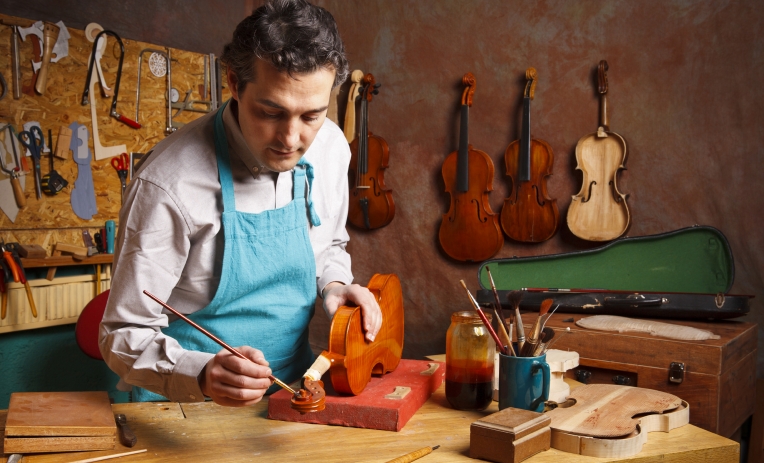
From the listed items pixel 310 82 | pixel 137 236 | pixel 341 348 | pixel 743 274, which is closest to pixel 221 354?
pixel 341 348

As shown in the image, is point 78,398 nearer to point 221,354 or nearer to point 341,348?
point 221,354

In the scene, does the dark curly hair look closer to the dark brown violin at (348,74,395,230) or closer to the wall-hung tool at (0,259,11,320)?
the wall-hung tool at (0,259,11,320)

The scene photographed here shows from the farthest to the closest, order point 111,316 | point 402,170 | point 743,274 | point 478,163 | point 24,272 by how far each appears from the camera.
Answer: point 402,170 < point 478,163 < point 24,272 < point 743,274 < point 111,316

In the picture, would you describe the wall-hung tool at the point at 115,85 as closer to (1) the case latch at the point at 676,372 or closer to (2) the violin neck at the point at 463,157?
(2) the violin neck at the point at 463,157

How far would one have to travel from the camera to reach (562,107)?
3902 millimetres

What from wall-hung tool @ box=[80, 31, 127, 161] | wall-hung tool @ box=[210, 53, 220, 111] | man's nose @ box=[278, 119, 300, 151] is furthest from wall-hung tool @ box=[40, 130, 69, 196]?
man's nose @ box=[278, 119, 300, 151]

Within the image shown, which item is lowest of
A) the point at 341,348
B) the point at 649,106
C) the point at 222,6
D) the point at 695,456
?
the point at 695,456

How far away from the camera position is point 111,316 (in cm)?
164

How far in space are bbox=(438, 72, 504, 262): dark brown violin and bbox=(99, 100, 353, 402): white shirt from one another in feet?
6.86

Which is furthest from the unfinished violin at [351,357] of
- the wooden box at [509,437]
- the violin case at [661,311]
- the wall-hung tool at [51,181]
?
the wall-hung tool at [51,181]

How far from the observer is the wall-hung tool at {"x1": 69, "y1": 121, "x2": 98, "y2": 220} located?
4.02 metres

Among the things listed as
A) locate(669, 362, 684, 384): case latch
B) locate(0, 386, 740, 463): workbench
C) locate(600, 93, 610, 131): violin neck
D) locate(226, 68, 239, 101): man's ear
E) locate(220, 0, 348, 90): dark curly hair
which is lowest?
locate(669, 362, 684, 384): case latch

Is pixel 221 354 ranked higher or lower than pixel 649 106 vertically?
lower

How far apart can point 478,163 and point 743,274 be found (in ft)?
5.20
